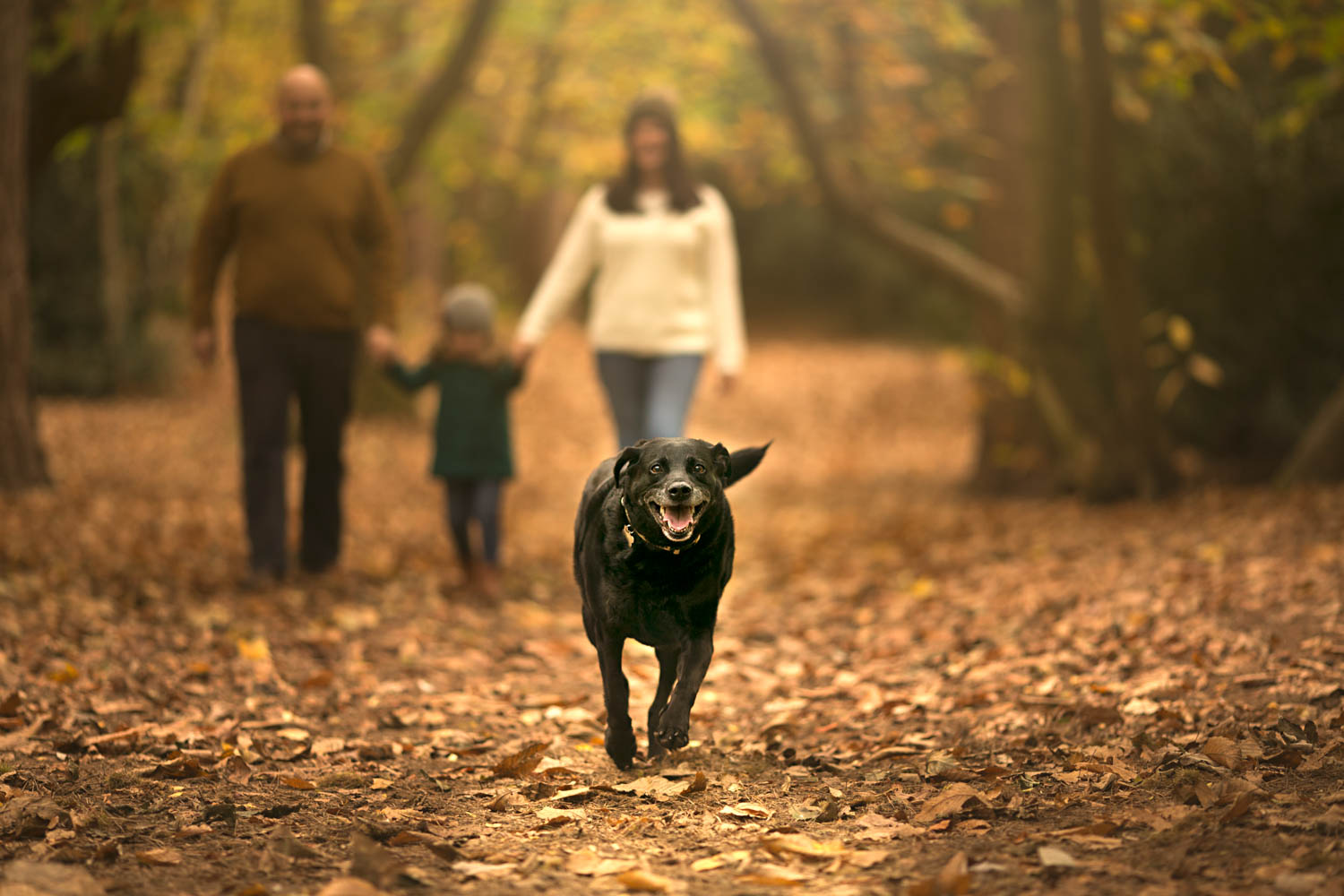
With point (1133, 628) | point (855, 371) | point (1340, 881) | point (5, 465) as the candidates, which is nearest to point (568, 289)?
point (1133, 628)

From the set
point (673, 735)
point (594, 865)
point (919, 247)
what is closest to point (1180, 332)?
point (919, 247)

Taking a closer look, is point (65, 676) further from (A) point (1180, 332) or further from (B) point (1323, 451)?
(A) point (1180, 332)

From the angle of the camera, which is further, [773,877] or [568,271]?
[568,271]

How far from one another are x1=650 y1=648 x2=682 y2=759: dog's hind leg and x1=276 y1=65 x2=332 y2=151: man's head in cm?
400

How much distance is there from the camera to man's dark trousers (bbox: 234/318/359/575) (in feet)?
22.1

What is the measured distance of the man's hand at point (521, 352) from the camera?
6582 mm

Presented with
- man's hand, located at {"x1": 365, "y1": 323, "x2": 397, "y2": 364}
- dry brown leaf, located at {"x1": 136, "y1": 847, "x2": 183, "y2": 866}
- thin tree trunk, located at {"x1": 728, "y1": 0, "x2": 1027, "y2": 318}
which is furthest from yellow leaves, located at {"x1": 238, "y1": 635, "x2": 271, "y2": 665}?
thin tree trunk, located at {"x1": 728, "y1": 0, "x2": 1027, "y2": 318}

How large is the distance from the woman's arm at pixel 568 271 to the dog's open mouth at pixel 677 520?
3.25 meters

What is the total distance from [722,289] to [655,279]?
340mm

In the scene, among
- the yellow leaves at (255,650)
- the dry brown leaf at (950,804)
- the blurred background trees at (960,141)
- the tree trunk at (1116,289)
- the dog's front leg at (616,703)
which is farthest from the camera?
the blurred background trees at (960,141)

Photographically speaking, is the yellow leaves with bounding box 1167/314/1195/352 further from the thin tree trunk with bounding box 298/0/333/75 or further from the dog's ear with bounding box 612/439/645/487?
the thin tree trunk with bounding box 298/0/333/75

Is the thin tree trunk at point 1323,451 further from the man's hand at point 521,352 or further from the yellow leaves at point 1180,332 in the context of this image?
the man's hand at point 521,352

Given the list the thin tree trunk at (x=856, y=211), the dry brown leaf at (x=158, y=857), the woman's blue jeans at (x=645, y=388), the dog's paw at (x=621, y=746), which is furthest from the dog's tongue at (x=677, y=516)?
the thin tree trunk at (x=856, y=211)

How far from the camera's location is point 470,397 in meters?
6.95
